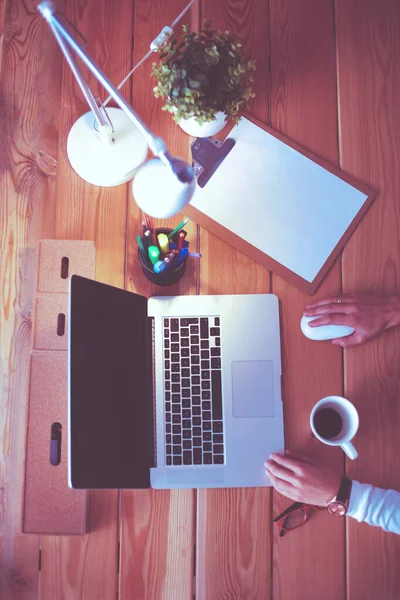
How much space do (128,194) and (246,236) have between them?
293 millimetres

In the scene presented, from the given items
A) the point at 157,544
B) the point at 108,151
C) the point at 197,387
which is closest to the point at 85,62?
the point at 108,151

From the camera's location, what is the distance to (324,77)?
117 centimetres

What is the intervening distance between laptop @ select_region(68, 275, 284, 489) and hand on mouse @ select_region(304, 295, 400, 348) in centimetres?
11

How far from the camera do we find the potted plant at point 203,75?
0.92 m

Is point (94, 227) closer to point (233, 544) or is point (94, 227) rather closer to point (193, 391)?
point (193, 391)

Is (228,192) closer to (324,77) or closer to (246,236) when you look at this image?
(246,236)

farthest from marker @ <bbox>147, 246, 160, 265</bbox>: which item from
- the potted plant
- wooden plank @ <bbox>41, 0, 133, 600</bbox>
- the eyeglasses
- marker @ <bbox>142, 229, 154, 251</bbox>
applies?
the eyeglasses

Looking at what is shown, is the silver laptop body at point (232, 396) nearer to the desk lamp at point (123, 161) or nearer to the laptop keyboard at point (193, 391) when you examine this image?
the laptop keyboard at point (193, 391)

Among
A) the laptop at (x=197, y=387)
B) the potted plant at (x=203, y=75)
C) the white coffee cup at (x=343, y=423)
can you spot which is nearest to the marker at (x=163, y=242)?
the laptop at (x=197, y=387)

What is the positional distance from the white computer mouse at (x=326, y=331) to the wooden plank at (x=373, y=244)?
65 millimetres

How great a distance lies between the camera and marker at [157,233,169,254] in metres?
1.04

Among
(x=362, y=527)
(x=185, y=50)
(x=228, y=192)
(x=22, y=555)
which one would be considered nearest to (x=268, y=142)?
(x=228, y=192)

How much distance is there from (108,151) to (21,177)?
0.95 ft

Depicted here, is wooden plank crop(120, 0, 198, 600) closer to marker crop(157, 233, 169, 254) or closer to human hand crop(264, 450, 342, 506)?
human hand crop(264, 450, 342, 506)
